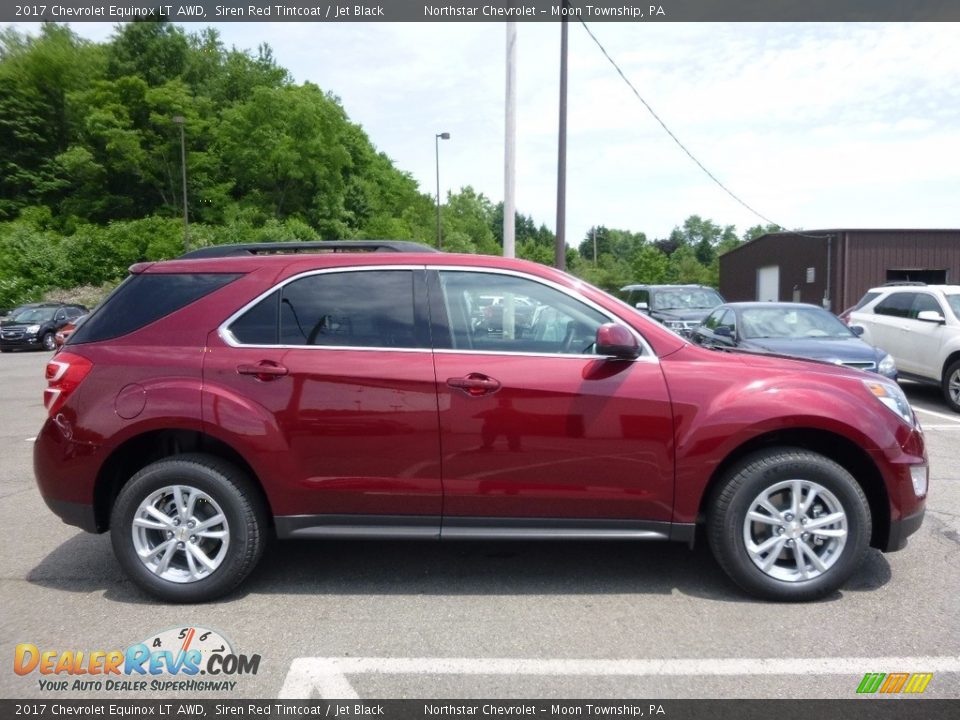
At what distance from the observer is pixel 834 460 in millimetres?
3805

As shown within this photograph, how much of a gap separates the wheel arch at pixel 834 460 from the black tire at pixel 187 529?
2374mm

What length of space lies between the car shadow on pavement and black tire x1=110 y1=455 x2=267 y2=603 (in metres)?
0.17

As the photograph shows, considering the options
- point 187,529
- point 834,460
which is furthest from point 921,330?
point 187,529

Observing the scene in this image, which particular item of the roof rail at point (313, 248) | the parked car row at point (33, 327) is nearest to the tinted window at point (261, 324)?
the roof rail at point (313, 248)

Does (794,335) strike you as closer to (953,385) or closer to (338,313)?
(953,385)

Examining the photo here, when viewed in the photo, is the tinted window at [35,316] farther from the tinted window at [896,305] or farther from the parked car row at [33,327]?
the tinted window at [896,305]

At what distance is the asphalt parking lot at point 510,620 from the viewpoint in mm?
2918

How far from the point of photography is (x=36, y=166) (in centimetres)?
5228

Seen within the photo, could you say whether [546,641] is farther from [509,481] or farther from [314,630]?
[314,630]

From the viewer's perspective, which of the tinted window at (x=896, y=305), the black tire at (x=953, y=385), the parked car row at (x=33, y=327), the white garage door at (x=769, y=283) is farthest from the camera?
the white garage door at (x=769, y=283)

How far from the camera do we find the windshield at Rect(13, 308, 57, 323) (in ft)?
80.9

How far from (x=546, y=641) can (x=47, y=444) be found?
2781mm

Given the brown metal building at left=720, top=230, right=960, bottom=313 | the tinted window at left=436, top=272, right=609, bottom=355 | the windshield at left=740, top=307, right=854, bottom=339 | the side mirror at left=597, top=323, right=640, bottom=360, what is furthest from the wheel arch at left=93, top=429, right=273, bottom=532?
the brown metal building at left=720, top=230, right=960, bottom=313

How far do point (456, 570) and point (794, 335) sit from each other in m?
6.60
